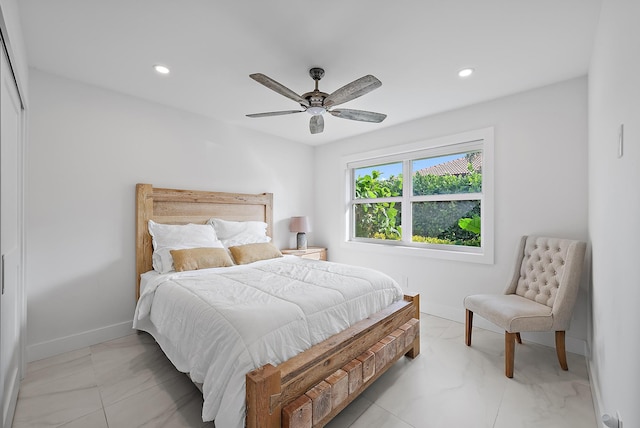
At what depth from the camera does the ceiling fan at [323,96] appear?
193 centimetres

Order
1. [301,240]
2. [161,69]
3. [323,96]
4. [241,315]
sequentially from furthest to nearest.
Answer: [301,240]
[161,69]
[323,96]
[241,315]

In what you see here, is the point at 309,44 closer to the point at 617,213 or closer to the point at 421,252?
the point at 617,213

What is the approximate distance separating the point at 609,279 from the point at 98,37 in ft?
11.3

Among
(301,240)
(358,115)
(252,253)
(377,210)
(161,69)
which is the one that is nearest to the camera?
(161,69)

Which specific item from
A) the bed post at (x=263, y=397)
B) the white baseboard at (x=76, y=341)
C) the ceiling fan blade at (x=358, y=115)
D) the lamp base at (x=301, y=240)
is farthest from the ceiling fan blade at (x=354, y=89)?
the white baseboard at (x=76, y=341)

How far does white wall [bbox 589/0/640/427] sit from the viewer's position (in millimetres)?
1036

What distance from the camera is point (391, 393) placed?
1.96 m

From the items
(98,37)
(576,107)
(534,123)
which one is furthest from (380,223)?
(98,37)

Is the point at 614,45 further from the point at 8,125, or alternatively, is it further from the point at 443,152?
the point at 8,125

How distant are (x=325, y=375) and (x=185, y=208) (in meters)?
2.51

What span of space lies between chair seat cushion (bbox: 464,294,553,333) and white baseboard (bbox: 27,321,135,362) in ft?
11.0

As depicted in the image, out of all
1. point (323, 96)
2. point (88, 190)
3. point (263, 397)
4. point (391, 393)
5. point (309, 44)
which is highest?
point (309, 44)

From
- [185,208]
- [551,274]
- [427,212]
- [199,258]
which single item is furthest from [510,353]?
[185,208]

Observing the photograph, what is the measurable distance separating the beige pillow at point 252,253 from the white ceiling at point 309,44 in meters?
1.65
